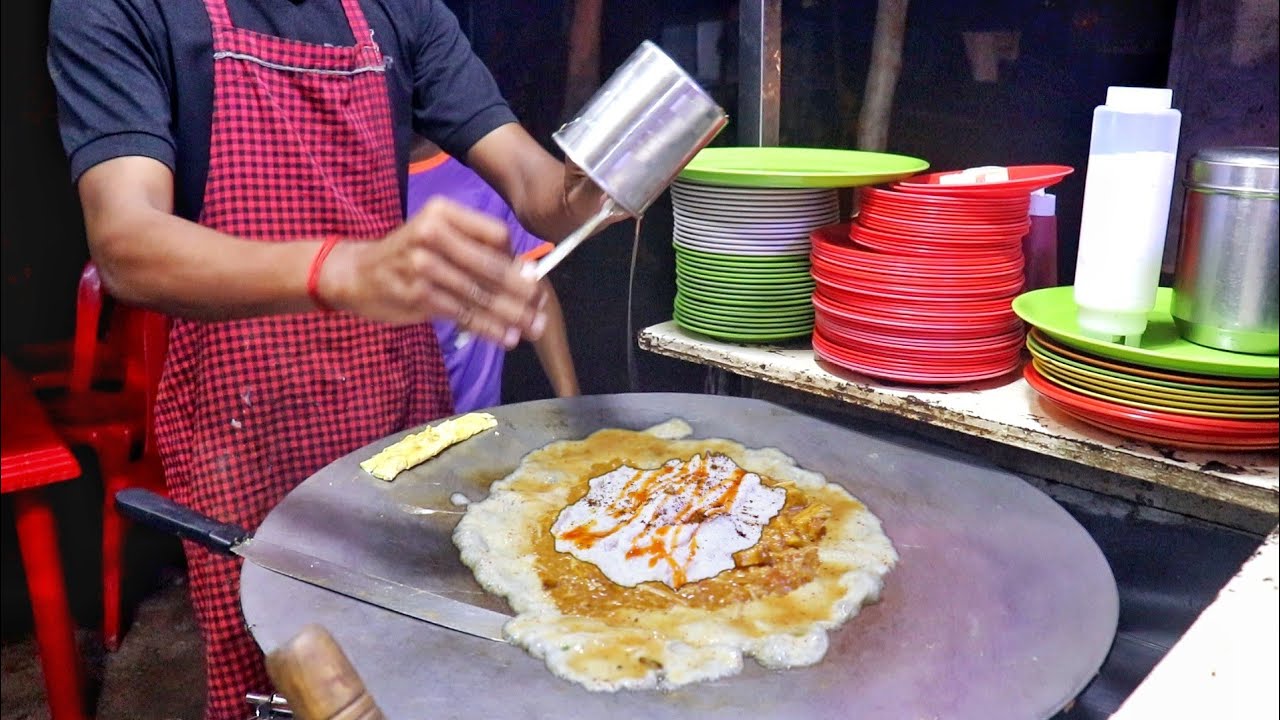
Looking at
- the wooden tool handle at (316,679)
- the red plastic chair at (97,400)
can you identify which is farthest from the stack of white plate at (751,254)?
the red plastic chair at (97,400)

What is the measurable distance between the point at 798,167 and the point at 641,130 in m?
0.77

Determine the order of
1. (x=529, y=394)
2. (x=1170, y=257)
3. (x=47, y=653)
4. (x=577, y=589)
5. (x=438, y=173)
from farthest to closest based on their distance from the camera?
(x=529, y=394)
(x=438, y=173)
(x=47, y=653)
(x=1170, y=257)
(x=577, y=589)

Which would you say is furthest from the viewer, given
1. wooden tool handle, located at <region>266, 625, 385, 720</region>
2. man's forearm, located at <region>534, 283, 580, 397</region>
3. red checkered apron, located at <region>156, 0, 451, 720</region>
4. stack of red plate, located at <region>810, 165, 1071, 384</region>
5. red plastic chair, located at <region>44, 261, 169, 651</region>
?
red plastic chair, located at <region>44, 261, 169, 651</region>

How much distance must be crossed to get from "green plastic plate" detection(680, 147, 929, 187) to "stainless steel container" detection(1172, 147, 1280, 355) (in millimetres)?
725

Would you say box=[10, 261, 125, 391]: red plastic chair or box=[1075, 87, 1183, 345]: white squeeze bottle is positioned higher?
box=[1075, 87, 1183, 345]: white squeeze bottle

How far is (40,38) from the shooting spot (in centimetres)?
399

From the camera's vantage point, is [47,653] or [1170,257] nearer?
[1170,257]

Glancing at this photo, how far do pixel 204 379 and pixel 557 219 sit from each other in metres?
0.72

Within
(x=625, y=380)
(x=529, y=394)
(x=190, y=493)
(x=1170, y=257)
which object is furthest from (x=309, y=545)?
(x=529, y=394)

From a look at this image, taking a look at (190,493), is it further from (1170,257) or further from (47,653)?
(1170,257)

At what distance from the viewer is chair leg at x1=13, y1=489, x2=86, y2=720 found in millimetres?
2592

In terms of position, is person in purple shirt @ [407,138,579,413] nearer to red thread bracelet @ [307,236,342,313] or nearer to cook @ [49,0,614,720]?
cook @ [49,0,614,720]

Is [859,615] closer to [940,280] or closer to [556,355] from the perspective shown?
[940,280]

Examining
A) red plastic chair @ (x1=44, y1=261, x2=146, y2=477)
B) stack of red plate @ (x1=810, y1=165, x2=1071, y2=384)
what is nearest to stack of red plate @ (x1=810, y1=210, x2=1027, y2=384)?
stack of red plate @ (x1=810, y1=165, x2=1071, y2=384)
